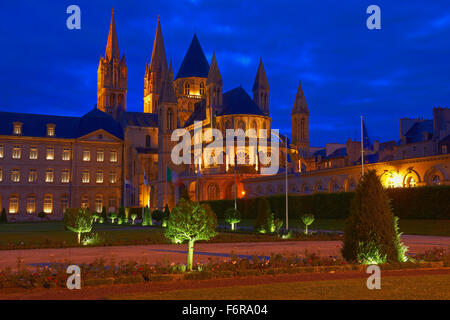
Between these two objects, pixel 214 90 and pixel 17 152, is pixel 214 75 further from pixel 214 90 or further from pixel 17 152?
pixel 17 152

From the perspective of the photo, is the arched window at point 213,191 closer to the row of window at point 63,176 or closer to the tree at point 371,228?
the row of window at point 63,176

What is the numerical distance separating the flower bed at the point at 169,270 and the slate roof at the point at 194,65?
305 feet

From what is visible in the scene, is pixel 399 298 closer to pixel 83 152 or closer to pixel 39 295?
pixel 39 295

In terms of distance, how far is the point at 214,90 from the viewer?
8444 cm

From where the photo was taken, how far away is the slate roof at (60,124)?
3120 inches

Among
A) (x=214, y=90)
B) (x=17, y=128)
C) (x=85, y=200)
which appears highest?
(x=214, y=90)

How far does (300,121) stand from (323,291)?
282ft

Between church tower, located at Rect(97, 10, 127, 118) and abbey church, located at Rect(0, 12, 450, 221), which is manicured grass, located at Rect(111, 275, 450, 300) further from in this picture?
church tower, located at Rect(97, 10, 127, 118)

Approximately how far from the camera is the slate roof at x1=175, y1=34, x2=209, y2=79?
105 metres

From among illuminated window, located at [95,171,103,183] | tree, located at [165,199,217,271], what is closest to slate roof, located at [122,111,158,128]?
illuminated window, located at [95,171,103,183]

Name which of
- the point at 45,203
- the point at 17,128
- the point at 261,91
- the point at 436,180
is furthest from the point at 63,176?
the point at 436,180

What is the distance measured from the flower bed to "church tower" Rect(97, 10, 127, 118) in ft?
303

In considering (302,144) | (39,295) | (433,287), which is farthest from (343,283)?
(302,144)

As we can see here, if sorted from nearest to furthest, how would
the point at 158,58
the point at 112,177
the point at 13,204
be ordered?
the point at 13,204
the point at 112,177
the point at 158,58
